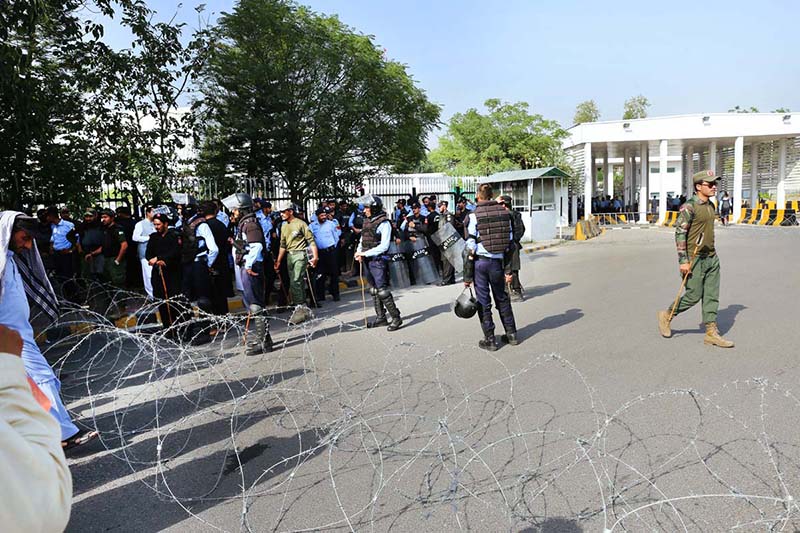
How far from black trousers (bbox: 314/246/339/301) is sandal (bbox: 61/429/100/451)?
6122mm

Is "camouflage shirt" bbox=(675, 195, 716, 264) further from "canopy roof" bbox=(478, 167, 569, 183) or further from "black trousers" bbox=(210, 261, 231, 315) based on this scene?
"canopy roof" bbox=(478, 167, 569, 183)

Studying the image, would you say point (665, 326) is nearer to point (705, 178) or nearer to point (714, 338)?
point (714, 338)

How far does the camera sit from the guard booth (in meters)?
22.5

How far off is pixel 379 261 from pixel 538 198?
1640 cm

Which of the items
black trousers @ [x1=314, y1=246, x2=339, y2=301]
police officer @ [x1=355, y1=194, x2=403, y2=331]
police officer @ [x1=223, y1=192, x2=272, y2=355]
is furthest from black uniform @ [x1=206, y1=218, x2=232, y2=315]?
black trousers @ [x1=314, y1=246, x2=339, y2=301]

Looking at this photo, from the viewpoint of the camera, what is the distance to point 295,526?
314 cm

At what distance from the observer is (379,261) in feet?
26.7

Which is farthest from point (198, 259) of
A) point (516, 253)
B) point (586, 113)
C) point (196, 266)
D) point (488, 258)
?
point (586, 113)

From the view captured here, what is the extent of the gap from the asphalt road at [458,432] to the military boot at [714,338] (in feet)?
0.35

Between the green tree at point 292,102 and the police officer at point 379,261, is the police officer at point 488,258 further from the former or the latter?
the green tree at point 292,102

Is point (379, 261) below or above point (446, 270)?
above

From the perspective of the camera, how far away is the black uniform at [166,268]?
302 inches

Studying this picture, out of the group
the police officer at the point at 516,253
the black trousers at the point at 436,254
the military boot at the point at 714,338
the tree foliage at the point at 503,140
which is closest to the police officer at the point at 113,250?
the black trousers at the point at 436,254

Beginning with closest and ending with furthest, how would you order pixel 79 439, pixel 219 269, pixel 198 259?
pixel 79 439 → pixel 198 259 → pixel 219 269
